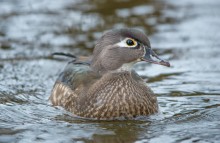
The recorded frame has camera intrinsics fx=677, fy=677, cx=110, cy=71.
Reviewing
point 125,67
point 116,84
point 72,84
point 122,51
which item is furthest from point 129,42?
point 72,84

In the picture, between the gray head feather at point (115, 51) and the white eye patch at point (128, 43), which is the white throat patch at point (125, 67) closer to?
the gray head feather at point (115, 51)

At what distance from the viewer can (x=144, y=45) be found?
8828mm

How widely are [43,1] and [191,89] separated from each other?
6527mm

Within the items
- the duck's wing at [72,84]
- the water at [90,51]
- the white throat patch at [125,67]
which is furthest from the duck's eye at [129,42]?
the water at [90,51]

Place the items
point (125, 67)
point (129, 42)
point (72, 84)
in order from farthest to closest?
point (72, 84), point (125, 67), point (129, 42)

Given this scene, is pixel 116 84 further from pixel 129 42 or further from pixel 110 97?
pixel 129 42

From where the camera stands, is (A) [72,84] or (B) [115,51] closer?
(B) [115,51]

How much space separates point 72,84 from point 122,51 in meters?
1.03

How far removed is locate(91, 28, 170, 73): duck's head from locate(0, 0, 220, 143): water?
2.58 feet

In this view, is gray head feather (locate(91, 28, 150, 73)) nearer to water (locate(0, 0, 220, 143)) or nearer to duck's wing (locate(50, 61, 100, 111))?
duck's wing (locate(50, 61, 100, 111))

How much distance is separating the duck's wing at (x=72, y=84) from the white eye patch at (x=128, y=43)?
61 centimetres

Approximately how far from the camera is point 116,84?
8984 mm

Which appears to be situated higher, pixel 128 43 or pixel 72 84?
pixel 128 43

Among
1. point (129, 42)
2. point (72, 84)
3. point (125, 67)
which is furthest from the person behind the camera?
point (72, 84)
